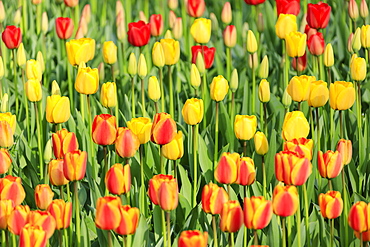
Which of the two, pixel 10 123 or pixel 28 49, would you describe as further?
pixel 28 49

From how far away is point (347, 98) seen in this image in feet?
9.05

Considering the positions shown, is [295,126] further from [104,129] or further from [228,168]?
[104,129]

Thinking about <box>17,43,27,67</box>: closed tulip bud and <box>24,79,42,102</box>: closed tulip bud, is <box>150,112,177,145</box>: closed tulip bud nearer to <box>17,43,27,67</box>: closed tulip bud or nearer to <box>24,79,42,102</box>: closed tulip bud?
<box>24,79,42,102</box>: closed tulip bud

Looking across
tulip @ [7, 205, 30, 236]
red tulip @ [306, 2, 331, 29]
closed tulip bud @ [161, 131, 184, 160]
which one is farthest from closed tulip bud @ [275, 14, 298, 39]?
tulip @ [7, 205, 30, 236]

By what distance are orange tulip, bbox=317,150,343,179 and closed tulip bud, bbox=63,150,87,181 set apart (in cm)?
77

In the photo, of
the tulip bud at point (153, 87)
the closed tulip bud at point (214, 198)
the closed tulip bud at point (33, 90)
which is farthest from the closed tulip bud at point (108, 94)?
the closed tulip bud at point (214, 198)

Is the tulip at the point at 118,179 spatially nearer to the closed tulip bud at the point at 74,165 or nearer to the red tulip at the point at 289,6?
the closed tulip bud at the point at 74,165

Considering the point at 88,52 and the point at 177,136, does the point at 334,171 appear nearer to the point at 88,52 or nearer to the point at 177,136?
the point at 177,136

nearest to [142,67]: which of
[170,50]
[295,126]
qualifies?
[170,50]

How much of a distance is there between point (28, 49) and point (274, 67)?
165 centimetres

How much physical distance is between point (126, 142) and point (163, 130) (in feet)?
0.44

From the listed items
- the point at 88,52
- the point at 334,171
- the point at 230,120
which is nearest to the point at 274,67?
the point at 230,120

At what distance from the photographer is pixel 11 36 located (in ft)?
12.1

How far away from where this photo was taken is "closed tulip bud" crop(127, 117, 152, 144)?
8.36ft
